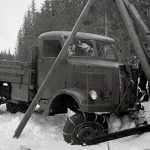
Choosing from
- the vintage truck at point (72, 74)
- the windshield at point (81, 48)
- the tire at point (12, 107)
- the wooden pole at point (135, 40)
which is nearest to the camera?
the wooden pole at point (135, 40)

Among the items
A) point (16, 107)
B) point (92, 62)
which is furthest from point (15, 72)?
point (92, 62)

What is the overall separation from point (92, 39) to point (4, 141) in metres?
3.14

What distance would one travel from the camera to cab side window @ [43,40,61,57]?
840 centimetres

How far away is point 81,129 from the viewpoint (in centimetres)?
671

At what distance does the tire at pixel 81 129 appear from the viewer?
6680 millimetres

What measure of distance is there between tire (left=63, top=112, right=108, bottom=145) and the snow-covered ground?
0.20 metres

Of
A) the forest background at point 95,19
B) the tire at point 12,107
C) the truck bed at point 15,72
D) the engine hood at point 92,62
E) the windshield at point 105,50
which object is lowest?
the tire at point 12,107

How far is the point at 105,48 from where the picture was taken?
8.62 meters

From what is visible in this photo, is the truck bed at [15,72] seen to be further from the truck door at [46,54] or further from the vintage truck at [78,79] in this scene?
the truck door at [46,54]

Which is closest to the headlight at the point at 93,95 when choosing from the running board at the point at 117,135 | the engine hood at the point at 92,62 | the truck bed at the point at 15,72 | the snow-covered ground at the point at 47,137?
the engine hood at the point at 92,62

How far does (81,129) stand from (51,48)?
8.25ft

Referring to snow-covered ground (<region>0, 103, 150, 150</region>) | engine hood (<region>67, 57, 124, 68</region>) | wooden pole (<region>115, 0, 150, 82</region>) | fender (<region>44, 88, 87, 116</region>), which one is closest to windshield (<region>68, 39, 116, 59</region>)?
engine hood (<region>67, 57, 124, 68</region>)

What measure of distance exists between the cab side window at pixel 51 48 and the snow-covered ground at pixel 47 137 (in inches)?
67.3

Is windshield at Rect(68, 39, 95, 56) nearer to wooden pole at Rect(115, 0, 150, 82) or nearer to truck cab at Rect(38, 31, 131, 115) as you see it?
truck cab at Rect(38, 31, 131, 115)
